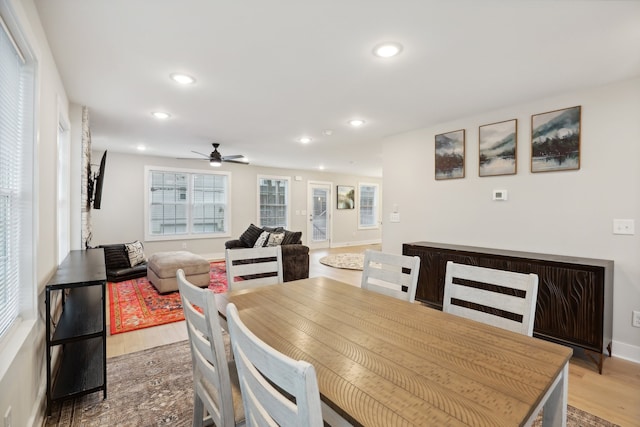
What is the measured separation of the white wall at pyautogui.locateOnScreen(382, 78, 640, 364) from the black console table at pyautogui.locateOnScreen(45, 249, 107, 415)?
361 cm

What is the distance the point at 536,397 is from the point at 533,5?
6.24ft

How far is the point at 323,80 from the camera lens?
265 centimetres

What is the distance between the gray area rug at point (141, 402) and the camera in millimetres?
1822

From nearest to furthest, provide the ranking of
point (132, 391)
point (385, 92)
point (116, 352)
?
1. point (132, 391)
2. point (116, 352)
3. point (385, 92)

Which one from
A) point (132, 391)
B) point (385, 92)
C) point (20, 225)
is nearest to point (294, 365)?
point (20, 225)

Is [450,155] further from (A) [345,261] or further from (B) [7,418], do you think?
(B) [7,418]

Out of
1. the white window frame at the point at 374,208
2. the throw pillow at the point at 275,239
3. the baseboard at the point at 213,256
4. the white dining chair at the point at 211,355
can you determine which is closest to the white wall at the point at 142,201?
the baseboard at the point at 213,256

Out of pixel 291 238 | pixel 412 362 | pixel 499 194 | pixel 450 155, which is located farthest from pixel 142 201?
pixel 412 362

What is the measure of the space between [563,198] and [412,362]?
9.27 ft

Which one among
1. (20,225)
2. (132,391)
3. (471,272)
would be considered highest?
(20,225)

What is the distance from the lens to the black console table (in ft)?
6.19

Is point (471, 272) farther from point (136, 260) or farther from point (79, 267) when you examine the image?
point (136, 260)

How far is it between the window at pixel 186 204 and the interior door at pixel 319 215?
8.12 ft

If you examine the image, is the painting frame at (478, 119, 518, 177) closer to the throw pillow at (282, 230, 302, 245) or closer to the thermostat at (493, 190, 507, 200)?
the thermostat at (493, 190, 507, 200)
